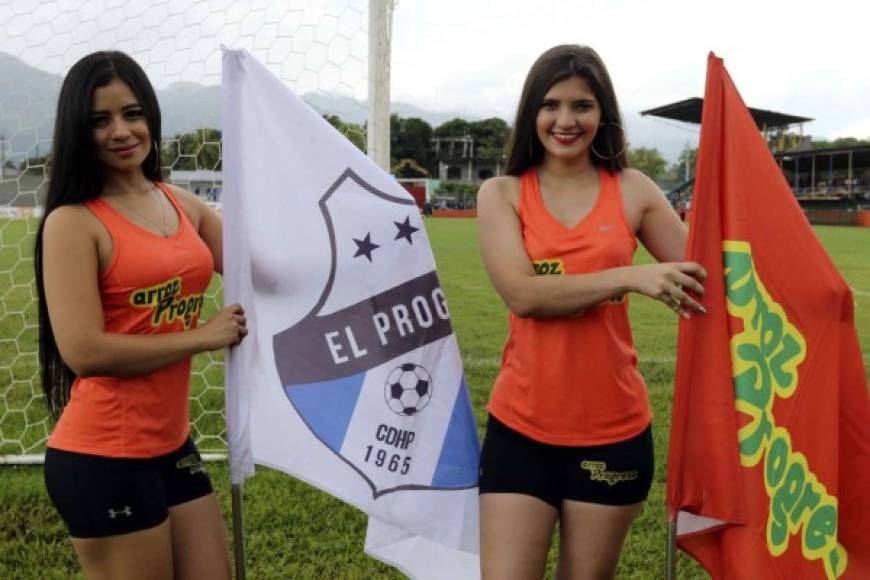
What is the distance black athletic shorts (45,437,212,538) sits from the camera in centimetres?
191

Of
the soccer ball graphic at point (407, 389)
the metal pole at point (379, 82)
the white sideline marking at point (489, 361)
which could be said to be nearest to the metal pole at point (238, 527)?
the soccer ball graphic at point (407, 389)

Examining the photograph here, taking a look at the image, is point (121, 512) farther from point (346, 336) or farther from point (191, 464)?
point (346, 336)

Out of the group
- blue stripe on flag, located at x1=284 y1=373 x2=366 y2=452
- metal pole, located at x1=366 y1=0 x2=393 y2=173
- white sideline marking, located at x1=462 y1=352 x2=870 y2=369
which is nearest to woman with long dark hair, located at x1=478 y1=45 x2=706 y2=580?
blue stripe on flag, located at x1=284 y1=373 x2=366 y2=452

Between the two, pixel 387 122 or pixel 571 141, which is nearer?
pixel 571 141

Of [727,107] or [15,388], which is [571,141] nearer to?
[727,107]

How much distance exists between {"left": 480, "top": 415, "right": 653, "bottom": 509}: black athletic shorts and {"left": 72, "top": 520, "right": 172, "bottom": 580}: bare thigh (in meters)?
0.79

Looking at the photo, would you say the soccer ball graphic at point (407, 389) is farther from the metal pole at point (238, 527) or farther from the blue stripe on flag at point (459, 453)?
the metal pole at point (238, 527)

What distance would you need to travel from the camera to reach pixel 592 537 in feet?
6.71

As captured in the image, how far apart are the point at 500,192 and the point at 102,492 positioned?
1.13 metres

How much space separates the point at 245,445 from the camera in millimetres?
2166

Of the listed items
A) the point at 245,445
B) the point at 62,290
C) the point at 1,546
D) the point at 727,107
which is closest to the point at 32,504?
the point at 1,546

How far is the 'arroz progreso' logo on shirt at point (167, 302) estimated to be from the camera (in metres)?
1.92

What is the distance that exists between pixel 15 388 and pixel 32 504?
2.30m

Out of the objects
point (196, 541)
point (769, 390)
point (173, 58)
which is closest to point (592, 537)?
point (769, 390)
